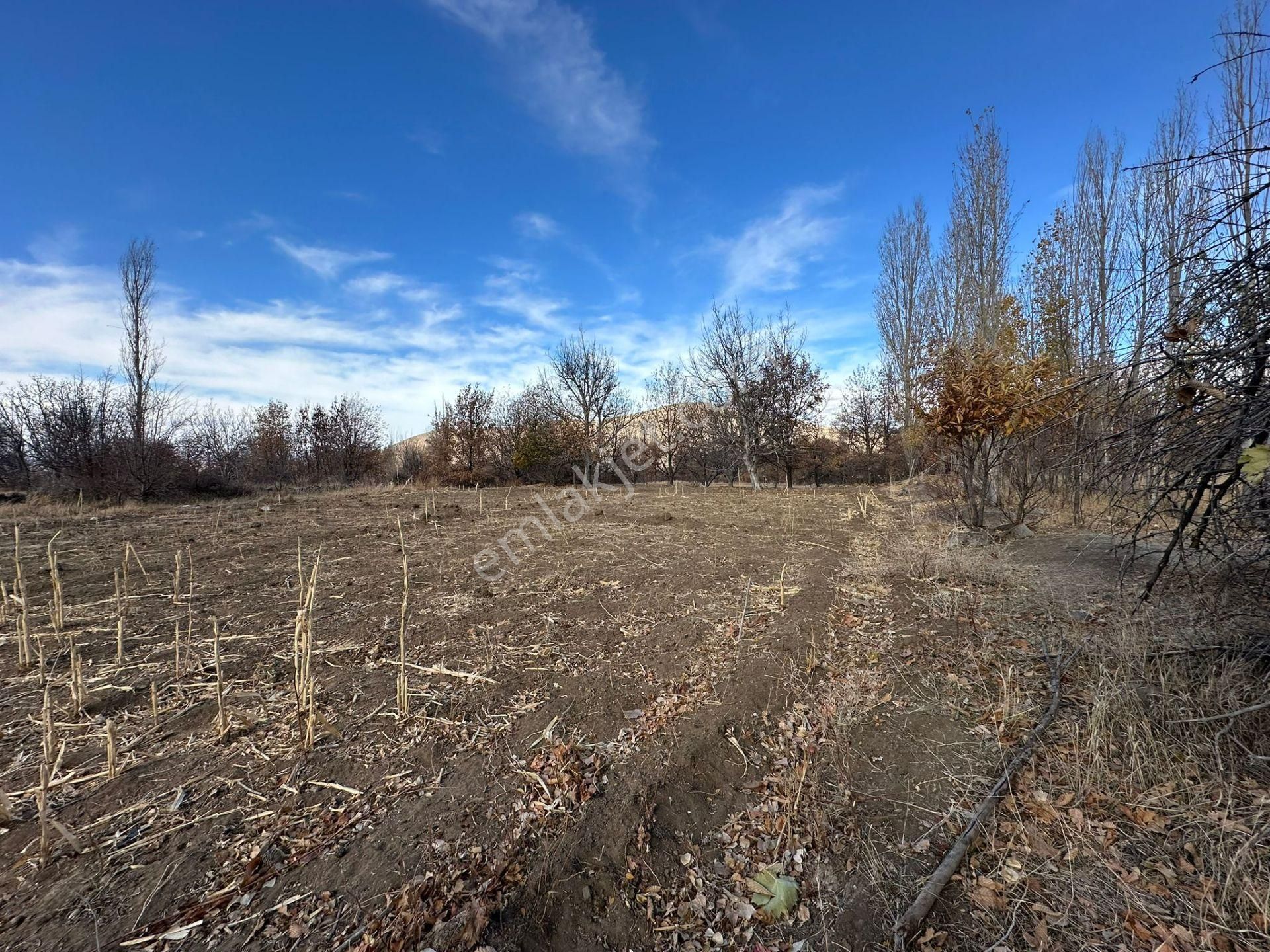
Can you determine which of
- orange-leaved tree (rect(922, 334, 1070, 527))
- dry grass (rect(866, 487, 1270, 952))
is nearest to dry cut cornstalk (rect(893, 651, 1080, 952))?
dry grass (rect(866, 487, 1270, 952))

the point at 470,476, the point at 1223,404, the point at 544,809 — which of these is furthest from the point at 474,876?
the point at 470,476

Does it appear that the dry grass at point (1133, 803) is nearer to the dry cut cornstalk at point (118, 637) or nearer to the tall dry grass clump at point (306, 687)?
the tall dry grass clump at point (306, 687)

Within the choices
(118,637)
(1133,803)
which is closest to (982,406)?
(1133,803)

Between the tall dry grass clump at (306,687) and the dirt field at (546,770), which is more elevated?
→ the tall dry grass clump at (306,687)

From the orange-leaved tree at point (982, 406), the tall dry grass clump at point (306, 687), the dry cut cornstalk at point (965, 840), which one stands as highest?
the orange-leaved tree at point (982, 406)

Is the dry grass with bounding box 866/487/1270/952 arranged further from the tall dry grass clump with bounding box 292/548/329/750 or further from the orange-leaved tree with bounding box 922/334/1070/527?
the orange-leaved tree with bounding box 922/334/1070/527

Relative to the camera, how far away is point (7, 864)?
1.94m

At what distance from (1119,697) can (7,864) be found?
Answer: 17.2 feet

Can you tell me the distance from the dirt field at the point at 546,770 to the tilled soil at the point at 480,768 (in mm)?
16

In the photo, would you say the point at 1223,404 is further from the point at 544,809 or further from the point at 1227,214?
the point at 544,809

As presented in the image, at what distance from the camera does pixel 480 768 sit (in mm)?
2594

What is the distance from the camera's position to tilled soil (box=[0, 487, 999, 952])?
5.95 ft

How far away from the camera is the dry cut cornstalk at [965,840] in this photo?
5.80 ft

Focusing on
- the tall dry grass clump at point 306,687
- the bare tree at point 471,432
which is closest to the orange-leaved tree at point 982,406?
the tall dry grass clump at point 306,687
